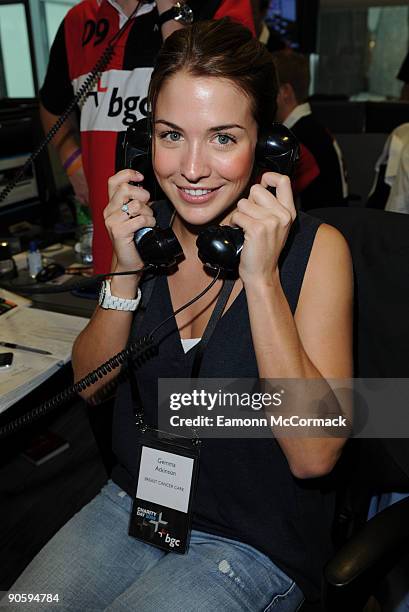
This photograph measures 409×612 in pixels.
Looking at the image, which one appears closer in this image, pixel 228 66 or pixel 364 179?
pixel 228 66

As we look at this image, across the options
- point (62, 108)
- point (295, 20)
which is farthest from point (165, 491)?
point (295, 20)

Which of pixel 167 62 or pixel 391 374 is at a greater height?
pixel 167 62

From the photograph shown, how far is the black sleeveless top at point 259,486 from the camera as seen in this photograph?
3.16 ft

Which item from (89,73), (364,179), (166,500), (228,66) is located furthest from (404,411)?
(364,179)

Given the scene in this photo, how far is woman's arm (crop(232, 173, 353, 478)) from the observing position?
0.86 meters

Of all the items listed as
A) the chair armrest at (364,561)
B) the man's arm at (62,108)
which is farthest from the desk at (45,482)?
the chair armrest at (364,561)

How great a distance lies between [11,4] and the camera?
3389 mm

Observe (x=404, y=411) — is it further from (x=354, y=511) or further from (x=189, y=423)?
(x=189, y=423)

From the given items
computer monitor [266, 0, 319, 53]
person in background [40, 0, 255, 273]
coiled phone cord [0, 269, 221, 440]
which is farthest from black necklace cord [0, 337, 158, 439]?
computer monitor [266, 0, 319, 53]

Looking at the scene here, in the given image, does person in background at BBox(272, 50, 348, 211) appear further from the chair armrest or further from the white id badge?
the chair armrest

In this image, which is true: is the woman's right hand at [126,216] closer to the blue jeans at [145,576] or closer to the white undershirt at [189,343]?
the white undershirt at [189,343]

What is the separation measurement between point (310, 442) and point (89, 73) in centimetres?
123

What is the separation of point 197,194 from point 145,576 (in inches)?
26.5

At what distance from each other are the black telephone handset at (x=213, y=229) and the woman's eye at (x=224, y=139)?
2.3 inches
